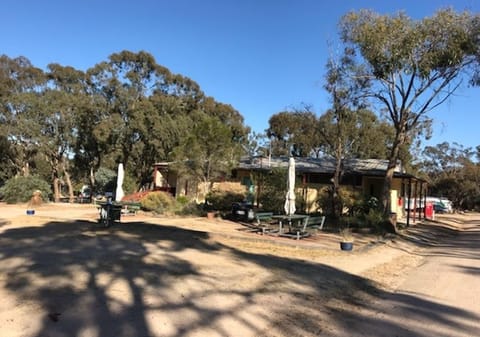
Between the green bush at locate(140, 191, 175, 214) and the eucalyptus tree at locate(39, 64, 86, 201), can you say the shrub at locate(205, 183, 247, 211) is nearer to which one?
the green bush at locate(140, 191, 175, 214)

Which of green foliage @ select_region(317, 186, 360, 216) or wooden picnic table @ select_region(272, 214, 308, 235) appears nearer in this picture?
wooden picnic table @ select_region(272, 214, 308, 235)

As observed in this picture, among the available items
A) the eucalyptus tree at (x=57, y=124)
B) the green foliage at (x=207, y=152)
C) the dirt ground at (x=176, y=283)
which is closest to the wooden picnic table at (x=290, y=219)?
the dirt ground at (x=176, y=283)

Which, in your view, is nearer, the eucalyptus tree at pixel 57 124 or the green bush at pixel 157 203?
the green bush at pixel 157 203

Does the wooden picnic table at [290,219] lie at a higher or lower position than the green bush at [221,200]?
lower

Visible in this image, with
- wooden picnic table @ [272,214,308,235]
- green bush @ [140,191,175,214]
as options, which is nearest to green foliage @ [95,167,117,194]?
green bush @ [140,191,175,214]

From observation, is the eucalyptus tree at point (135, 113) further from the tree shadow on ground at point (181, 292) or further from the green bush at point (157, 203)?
the tree shadow on ground at point (181, 292)

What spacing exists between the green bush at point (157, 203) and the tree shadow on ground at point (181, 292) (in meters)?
11.7

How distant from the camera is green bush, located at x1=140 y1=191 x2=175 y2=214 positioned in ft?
→ 73.2

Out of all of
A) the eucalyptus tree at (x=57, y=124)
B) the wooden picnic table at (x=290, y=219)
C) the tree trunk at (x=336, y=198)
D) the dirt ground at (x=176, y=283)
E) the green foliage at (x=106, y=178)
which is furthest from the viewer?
the green foliage at (x=106, y=178)

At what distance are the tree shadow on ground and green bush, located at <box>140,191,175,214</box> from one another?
11697 millimetres

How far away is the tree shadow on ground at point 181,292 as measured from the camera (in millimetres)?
5035

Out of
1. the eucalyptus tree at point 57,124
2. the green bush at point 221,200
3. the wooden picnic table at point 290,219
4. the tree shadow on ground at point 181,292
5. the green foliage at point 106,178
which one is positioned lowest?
the tree shadow on ground at point 181,292

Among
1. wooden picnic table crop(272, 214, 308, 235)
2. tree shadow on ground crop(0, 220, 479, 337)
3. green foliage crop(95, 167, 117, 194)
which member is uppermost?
green foliage crop(95, 167, 117, 194)

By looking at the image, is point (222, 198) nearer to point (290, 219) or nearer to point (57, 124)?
point (290, 219)
